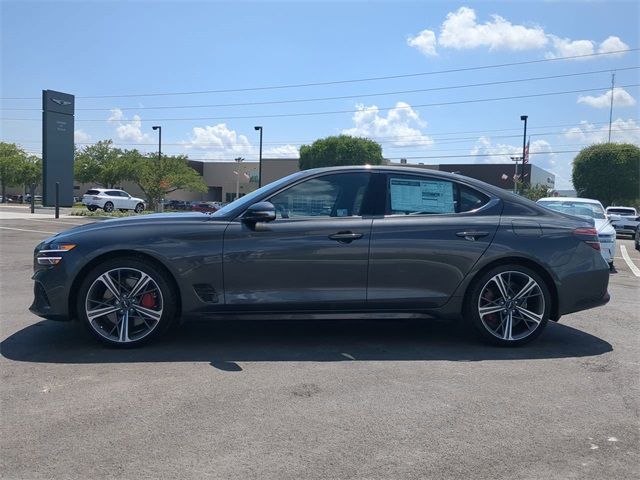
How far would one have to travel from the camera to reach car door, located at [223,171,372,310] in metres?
4.76

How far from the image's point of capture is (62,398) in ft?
12.2

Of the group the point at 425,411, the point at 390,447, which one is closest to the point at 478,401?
the point at 425,411

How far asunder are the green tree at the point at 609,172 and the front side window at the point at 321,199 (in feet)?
180

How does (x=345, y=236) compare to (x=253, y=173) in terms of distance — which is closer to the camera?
(x=345, y=236)

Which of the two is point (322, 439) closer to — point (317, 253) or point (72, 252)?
point (317, 253)

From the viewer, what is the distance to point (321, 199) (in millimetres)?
5016

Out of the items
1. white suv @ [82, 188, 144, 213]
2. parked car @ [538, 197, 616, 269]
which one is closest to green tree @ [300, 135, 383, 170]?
white suv @ [82, 188, 144, 213]

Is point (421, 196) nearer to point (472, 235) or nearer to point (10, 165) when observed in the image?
point (472, 235)

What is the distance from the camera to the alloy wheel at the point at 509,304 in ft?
16.5

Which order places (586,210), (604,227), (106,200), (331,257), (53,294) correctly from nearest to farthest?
(53,294) < (331,257) < (604,227) < (586,210) < (106,200)

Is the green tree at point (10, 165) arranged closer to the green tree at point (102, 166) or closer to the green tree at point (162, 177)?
the green tree at point (102, 166)

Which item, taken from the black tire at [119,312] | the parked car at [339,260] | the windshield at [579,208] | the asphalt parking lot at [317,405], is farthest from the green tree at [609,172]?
the black tire at [119,312]

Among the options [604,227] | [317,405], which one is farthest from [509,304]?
[604,227]

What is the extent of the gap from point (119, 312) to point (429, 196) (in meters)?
3.01
